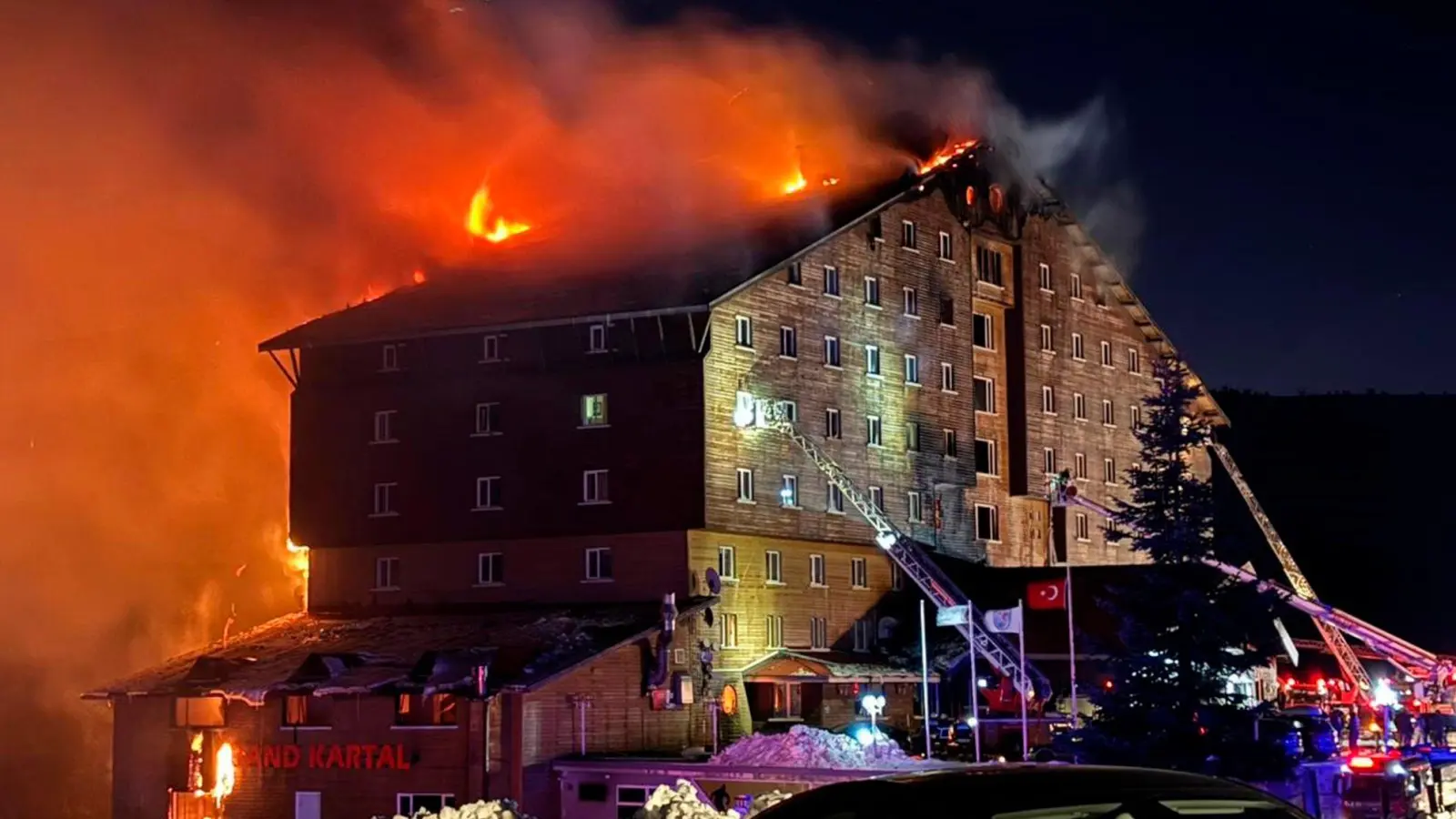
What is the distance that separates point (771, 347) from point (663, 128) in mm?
23545

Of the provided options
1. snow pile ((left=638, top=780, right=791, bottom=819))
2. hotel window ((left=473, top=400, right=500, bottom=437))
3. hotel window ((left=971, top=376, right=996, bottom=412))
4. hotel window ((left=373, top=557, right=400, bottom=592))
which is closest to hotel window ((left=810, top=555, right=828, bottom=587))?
hotel window ((left=473, top=400, right=500, bottom=437))

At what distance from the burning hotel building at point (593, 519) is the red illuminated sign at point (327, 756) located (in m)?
0.09

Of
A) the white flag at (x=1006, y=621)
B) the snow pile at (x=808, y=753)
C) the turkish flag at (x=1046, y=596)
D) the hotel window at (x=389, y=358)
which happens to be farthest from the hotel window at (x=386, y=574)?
the turkish flag at (x=1046, y=596)

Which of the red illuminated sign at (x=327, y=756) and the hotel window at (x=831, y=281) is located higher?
the hotel window at (x=831, y=281)

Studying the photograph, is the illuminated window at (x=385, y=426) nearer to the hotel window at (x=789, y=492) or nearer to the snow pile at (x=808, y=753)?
the hotel window at (x=789, y=492)

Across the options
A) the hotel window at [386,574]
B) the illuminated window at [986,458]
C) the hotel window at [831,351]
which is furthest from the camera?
the illuminated window at [986,458]

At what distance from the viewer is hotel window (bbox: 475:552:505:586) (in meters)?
63.1

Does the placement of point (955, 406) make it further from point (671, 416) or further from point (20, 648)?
point (20, 648)

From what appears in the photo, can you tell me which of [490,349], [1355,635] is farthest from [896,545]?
[1355,635]

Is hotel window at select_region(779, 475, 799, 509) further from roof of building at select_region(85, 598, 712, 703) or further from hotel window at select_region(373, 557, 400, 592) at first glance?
hotel window at select_region(373, 557, 400, 592)

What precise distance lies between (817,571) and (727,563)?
5478 millimetres

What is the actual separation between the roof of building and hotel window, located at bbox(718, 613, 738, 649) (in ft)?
6.20

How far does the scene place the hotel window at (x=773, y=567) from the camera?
2489 inches

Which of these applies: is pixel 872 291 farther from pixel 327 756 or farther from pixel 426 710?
pixel 327 756
